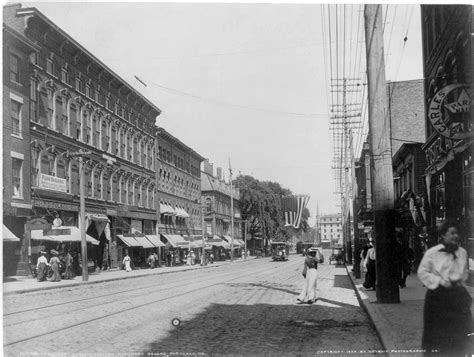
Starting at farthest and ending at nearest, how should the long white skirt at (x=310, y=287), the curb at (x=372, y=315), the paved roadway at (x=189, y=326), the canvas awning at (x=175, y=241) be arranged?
the canvas awning at (x=175, y=241), the long white skirt at (x=310, y=287), the paved roadway at (x=189, y=326), the curb at (x=372, y=315)

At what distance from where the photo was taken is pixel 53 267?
26906 millimetres

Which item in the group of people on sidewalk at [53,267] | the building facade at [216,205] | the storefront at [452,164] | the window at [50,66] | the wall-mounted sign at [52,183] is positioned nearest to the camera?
the storefront at [452,164]

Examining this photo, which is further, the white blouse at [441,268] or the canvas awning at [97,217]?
the canvas awning at [97,217]

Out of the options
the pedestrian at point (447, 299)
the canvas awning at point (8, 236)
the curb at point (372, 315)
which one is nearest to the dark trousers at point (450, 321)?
the pedestrian at point (447, 299)

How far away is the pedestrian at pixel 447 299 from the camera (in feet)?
20.7

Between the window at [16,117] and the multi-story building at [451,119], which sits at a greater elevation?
the window at [16,117]

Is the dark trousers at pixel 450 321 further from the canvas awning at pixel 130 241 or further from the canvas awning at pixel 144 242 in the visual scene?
the canvas awning at pixel 144 242

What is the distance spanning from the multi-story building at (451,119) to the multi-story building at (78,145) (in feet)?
54.7

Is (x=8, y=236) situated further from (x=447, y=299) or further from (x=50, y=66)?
(x=447, y=299)

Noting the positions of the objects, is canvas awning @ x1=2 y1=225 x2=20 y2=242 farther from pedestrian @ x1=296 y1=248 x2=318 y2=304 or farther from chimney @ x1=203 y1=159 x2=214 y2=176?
chimney @ x1=203 y1=159 x2=214 y2=176

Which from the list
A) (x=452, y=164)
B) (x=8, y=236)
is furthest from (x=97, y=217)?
(x=452, y=164)

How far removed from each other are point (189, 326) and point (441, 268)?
591cm

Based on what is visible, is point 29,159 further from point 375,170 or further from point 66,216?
point 375,170

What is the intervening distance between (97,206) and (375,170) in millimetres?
27352
